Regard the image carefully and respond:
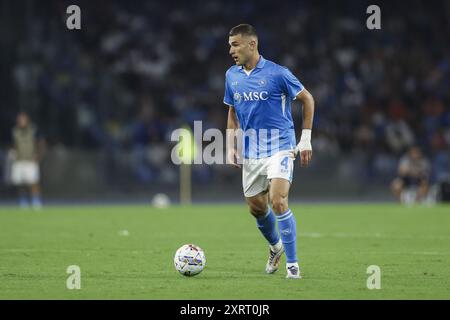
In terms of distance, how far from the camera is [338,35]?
33062 mm

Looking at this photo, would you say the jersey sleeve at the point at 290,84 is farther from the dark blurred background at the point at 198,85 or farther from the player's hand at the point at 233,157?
the dark blurred background at the point at 198,85

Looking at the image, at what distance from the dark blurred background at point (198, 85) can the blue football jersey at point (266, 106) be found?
17.7 meters

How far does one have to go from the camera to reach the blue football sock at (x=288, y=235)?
396 inches

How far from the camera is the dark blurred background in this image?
2830 cm

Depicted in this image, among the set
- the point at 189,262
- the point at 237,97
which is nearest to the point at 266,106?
the point at 237,97

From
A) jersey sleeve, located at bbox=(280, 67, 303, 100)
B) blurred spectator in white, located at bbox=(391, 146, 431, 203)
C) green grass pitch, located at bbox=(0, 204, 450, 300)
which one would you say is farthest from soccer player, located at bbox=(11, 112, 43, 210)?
jersey sleeve, located at bbox=(280, 67, 303, 100)

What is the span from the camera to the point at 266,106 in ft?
34.5

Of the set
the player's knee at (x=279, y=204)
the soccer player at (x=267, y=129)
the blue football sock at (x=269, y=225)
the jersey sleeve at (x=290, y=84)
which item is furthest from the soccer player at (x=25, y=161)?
the player's knee at (x=279, y=204)

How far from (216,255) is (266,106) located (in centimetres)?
294

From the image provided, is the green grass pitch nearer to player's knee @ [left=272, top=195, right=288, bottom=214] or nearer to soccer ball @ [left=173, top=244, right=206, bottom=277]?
soccer ball @ [left=173, top=244, right=206, bottom=277]

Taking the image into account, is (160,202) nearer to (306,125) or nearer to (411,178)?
(411,178)
